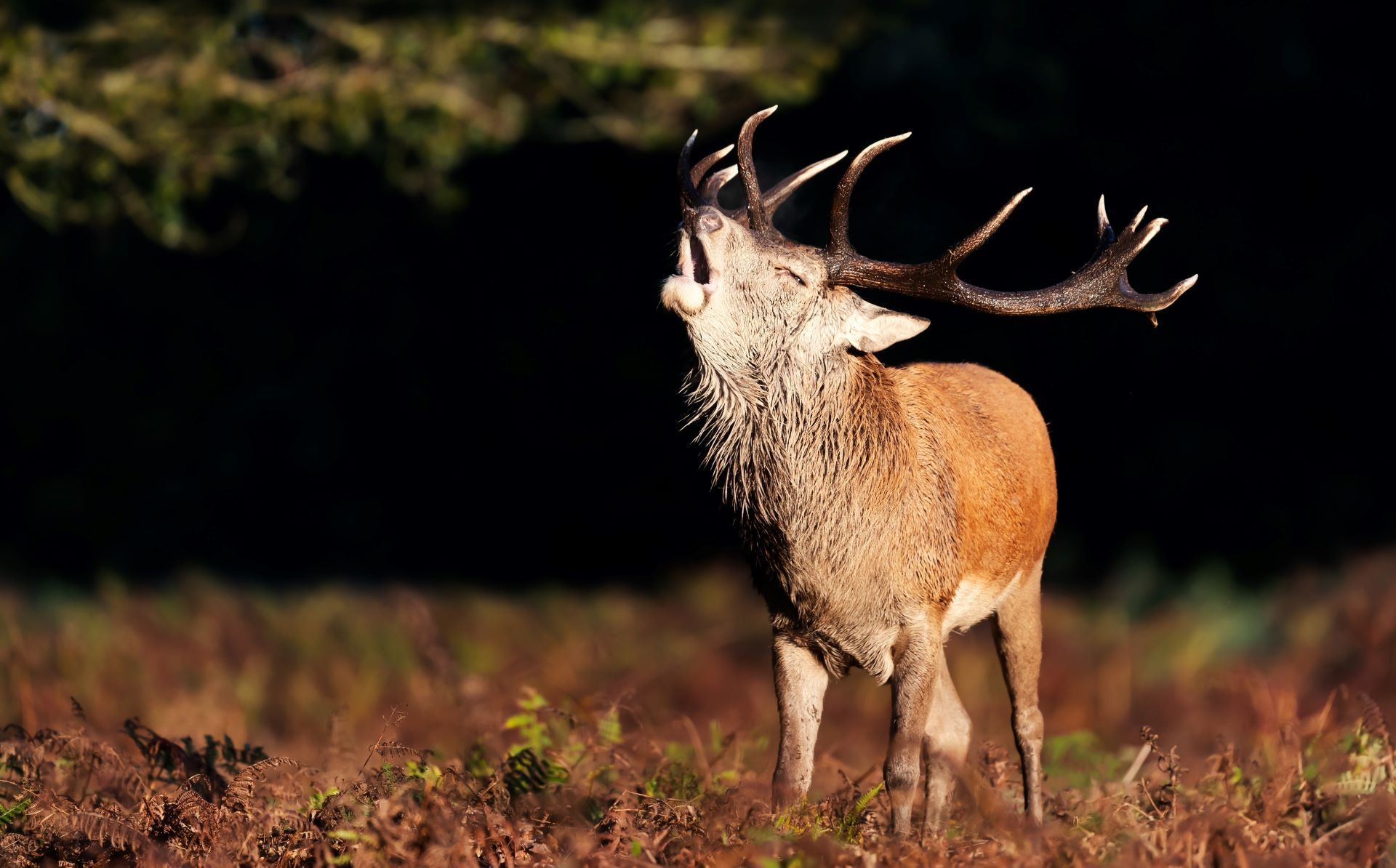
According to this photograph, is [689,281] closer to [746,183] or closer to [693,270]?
[693,270]

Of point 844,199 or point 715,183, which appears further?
point 715,183

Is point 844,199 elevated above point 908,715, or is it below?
above

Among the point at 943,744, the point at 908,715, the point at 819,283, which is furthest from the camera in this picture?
the point at 943,744

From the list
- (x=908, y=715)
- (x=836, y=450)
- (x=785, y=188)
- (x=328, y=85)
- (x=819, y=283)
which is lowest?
(x=908, y=715)

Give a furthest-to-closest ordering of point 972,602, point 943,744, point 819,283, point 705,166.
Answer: point 943,744 < point 705,166 < point 972,602 < point 819,283

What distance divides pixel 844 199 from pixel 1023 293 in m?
0.64

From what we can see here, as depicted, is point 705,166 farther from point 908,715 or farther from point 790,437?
point 908,715

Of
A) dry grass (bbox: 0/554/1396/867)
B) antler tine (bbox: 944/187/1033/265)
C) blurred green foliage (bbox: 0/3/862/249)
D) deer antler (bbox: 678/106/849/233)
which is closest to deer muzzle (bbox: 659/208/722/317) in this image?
deer antler (bbox: 678/106/849/233)

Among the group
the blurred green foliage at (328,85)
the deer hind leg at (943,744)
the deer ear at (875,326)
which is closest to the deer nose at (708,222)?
the deer ear at (875,326)

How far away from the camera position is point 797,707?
188 inches

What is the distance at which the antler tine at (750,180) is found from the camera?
4.82 m

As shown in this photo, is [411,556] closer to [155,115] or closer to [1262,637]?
[155,115]

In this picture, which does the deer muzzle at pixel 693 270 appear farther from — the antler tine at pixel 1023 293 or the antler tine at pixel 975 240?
the antler tine at pixel 975 240

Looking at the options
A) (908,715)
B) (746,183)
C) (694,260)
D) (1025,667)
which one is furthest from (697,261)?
(1025,667)
